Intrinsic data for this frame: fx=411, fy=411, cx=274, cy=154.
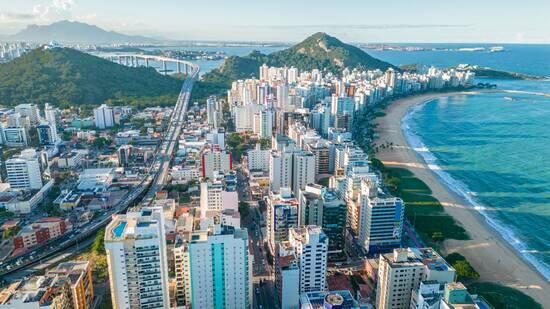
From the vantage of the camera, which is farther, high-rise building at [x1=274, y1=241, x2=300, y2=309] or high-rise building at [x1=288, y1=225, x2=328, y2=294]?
high-rise building at [x1=288, y1=225, x2=328, y2=294]

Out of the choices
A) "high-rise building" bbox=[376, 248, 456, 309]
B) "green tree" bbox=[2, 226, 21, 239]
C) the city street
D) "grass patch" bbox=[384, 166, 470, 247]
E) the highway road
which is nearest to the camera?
"high-rise building" bbox=[376, 248, 456, 309]

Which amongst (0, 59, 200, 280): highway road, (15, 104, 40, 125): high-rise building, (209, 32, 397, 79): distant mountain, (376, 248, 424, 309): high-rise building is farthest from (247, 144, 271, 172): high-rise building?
(209, 32, 397, 79): distant mountain

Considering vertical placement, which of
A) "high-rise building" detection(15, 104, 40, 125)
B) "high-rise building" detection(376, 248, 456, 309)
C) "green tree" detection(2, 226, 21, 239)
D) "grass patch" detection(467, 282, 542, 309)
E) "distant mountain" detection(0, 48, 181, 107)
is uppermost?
"distant mountain" detection(0, 48, 181, 107)

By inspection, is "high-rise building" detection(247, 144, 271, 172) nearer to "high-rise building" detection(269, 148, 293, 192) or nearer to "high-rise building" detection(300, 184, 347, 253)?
"high-rise building" detection(269, 148, 293, 192)

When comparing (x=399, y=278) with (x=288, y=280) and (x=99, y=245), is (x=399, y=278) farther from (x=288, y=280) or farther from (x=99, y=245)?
(x=99, y=245)

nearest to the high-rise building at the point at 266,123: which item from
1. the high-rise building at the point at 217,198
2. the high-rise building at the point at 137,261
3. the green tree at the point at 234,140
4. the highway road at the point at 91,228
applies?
the green tree at the point at 234,140

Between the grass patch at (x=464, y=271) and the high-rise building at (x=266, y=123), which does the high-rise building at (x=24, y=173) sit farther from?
the grass patch at (x=464, y=271)
